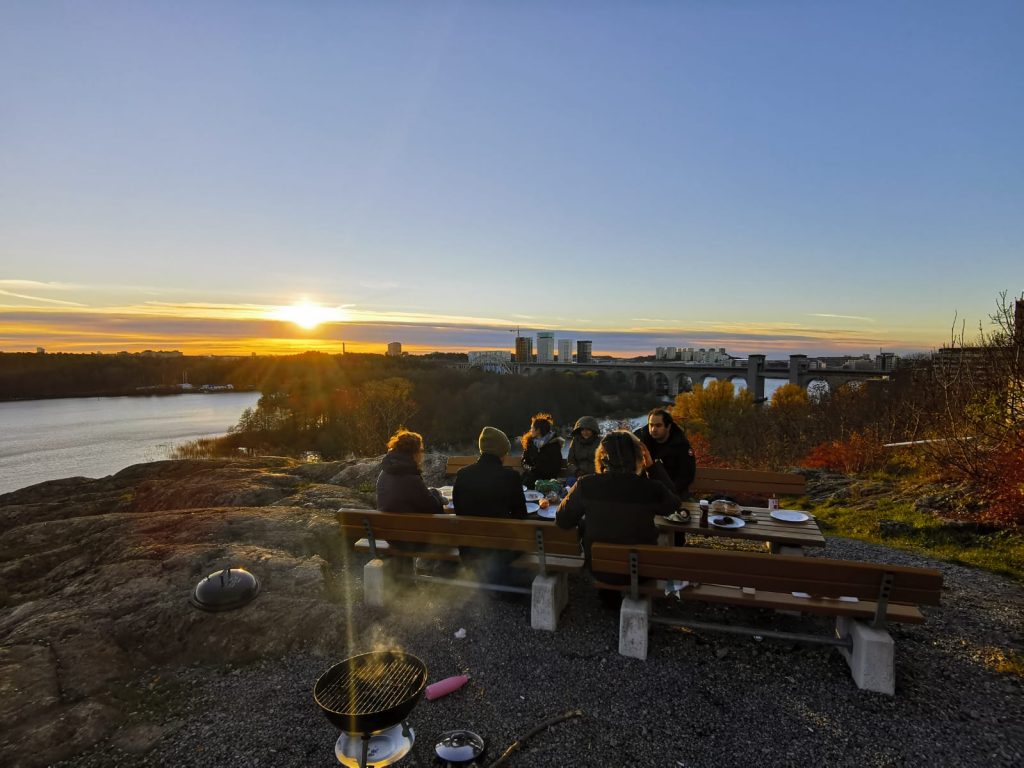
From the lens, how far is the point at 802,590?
3.32 m

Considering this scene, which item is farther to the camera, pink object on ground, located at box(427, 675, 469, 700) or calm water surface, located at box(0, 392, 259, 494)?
calm water surface, located at box(0, 392, 259, 494)

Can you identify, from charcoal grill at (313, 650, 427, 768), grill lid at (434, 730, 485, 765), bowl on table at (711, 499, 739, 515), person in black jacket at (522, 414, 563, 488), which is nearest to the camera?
charcoal grill at (313, 650, 427, 768)

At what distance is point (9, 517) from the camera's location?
7195 millimetres

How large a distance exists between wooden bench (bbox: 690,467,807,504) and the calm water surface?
121ft

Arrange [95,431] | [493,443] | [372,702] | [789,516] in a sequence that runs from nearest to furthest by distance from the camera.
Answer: [372,702] → [493,443] → [789,516] → [95,431]

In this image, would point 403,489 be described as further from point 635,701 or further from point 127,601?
point 635,701

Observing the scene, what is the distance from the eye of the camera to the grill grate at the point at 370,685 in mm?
2326

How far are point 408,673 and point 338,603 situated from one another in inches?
91.1

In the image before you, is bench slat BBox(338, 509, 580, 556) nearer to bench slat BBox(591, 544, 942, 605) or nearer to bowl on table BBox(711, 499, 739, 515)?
bench slat BBox(591, 544, 942, 605)

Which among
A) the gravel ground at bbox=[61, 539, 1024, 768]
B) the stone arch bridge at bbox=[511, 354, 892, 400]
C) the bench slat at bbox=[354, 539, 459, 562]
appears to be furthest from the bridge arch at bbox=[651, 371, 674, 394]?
the gravel ground at bbox=[61, 539, 1024, 768]

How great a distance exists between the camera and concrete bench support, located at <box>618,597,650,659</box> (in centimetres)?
371

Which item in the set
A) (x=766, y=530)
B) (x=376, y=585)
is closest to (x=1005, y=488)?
(x=766, y=530)

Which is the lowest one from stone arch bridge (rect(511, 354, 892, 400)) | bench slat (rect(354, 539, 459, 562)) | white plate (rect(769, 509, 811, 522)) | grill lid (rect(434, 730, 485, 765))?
stone arch bridge (rect(511, 354, 892, 400))

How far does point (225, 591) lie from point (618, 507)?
3327 mm
